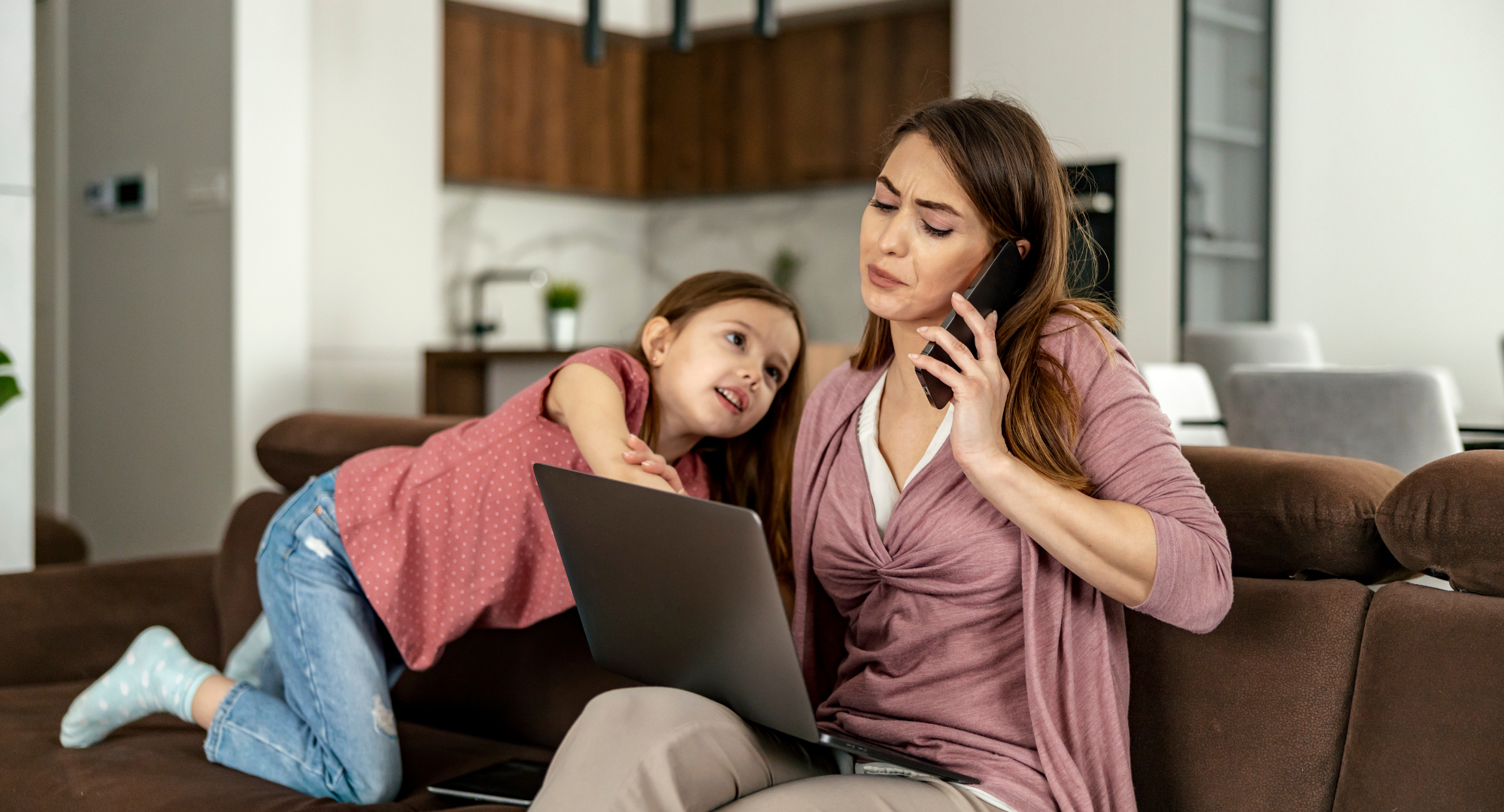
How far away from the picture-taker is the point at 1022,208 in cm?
132

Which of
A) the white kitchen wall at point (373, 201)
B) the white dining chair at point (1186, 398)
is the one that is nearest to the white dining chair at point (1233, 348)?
the white dining chair at point (1186, 398)

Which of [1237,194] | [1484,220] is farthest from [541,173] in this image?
[1484,220]

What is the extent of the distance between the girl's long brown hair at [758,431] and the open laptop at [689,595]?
1.10ft

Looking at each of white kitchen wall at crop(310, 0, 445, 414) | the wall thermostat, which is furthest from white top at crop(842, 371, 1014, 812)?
the wall thermostat

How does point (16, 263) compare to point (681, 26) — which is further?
point (681, 26)

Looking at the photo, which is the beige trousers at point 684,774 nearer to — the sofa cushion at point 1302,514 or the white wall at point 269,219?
the sofa cushion at point 1302,514

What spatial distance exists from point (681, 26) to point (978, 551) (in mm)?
3366

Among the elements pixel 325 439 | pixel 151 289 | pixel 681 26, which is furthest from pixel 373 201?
pixel 325 439

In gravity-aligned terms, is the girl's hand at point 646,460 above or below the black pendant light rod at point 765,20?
below

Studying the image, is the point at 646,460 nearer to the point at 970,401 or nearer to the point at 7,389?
the point at 970,401

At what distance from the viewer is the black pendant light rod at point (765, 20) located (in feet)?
14.2

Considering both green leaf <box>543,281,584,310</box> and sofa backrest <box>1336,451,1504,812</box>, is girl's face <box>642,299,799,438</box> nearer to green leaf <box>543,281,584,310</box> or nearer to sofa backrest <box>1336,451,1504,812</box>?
sofa backrest <box>1336,451,1504,812</box>

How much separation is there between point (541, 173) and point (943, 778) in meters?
4.89

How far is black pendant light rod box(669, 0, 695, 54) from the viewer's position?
4270 mm
